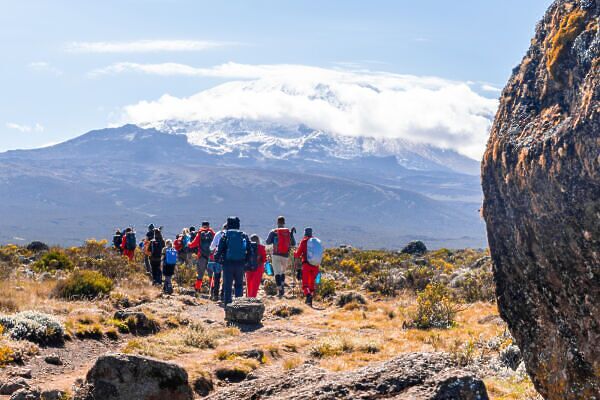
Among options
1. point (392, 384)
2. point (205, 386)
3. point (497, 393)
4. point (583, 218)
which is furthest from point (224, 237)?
point (583, 218)

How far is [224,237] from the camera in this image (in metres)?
13.8

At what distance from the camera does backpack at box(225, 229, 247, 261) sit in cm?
1380

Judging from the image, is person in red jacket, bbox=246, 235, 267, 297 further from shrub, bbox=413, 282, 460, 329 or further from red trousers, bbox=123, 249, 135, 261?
red trousers, bbox=123, 249, 135, 261

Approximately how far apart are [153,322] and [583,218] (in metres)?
9.73

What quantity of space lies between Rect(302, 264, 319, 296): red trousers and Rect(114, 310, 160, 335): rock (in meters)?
5.24

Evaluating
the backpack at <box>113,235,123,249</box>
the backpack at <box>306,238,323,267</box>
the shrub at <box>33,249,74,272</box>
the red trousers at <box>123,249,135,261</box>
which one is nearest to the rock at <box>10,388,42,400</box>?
the backpack at <box>306,238,323,267</box>

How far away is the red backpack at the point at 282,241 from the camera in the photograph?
17.3 m

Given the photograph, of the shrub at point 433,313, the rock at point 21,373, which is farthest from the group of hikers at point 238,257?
the rock at point 21,373

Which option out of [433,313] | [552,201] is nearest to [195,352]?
[433,313]

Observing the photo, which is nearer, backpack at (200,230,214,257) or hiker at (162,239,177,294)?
hiker at (162,239,177,294)

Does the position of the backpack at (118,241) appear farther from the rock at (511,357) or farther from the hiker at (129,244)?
the rock at (511,357)

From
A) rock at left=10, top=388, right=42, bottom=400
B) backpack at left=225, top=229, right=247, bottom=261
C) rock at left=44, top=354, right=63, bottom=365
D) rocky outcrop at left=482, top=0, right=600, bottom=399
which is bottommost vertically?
rock at left=44, top=354, right=63, bottom=365

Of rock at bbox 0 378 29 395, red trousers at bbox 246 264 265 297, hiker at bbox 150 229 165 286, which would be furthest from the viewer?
hiker at bbox 150 229 165 286

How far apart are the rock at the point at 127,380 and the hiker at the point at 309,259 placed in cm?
929
